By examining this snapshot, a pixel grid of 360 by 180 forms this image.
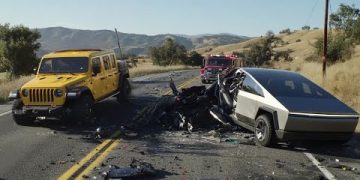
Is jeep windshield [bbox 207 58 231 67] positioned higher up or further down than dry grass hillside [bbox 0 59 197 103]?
higher up

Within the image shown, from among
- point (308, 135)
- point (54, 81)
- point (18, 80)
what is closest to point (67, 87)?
point (54, 81)

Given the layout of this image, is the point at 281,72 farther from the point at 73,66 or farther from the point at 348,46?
the point at 348,46

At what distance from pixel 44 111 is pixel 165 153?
13.7 feet

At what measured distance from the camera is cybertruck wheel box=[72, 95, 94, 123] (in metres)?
12.5

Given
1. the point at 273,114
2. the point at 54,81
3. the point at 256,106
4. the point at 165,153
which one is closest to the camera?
the point at 165,153

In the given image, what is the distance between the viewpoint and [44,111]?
12.2 metres

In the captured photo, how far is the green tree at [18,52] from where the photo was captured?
57.9 metres

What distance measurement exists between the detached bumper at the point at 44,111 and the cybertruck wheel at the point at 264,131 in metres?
4.75

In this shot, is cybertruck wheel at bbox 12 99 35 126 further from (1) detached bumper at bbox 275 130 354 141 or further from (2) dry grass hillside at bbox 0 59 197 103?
(2) dry grass hillside at bbox 0 59 197 103

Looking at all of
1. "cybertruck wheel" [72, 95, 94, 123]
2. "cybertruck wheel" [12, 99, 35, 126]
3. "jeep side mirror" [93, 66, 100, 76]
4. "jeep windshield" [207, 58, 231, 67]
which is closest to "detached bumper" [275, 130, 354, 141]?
"cybertruck wheel" [72, 95, 94, 123]

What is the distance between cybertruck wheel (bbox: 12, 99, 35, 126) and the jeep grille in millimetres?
351

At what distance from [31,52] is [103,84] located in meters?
47.4

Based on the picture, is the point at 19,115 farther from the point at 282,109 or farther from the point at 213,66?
the point at 213,66

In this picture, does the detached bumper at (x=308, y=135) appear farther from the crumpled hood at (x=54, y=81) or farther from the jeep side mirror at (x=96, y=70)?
the jeep side mirror at (x=96, y=70)
